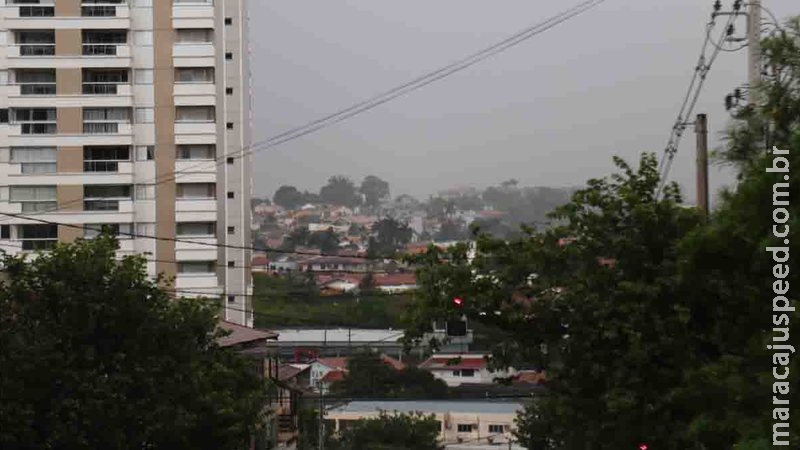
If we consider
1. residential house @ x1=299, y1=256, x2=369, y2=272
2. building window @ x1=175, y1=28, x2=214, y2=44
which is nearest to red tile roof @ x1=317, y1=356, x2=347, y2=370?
residential house @ x1=299, y1=256, x2=369, y2=272

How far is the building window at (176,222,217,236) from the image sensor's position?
34.7 m

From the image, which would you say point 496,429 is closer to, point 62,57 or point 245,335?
point 245,335

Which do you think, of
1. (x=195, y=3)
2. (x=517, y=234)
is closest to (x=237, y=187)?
(x=195, y=3)

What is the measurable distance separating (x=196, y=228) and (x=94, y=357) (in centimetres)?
1976

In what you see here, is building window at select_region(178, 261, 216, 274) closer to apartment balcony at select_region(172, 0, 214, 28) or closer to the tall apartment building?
the tall apartment building

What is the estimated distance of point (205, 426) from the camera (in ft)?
55.7

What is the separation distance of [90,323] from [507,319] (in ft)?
19.8

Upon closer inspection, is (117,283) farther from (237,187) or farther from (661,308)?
(237,187)

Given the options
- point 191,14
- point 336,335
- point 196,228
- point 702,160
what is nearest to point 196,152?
point 196,228

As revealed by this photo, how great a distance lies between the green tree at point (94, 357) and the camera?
14.8 m

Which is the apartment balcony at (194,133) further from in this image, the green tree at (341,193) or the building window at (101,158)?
the green tree at (341,193)

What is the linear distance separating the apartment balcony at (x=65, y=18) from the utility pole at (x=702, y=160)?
2442 cm

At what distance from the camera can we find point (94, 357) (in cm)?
1512

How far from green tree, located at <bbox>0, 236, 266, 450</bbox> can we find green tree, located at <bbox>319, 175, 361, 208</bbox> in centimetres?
4907
